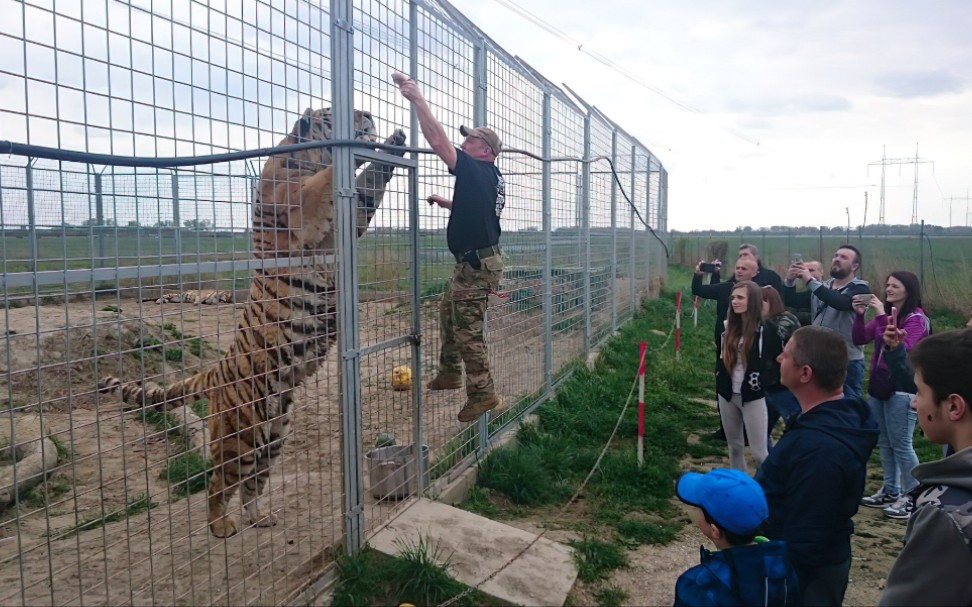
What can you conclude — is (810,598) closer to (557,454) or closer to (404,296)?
(404,296)

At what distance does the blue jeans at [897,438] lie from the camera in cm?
579

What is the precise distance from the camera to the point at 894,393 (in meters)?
5.84

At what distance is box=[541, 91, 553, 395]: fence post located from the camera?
7867mm

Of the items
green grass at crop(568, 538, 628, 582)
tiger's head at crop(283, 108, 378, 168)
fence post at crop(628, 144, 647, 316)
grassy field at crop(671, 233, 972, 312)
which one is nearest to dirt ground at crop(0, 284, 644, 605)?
tiger's head at crop(283, 108, 378, 168)

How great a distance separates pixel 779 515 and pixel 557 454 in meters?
3.62

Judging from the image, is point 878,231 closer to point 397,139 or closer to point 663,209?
point 663,209

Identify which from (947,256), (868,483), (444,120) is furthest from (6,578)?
(947,256)

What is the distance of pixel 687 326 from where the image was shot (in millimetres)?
15828

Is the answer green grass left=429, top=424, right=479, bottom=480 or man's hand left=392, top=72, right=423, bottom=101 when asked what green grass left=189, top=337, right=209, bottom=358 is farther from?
green grass left=429, top=424, right=479, bottom=480

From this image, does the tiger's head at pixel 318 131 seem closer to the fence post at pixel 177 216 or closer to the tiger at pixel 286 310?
the tiger at pixel 286 310

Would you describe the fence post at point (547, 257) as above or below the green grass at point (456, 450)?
above

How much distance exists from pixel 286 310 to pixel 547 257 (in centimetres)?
399

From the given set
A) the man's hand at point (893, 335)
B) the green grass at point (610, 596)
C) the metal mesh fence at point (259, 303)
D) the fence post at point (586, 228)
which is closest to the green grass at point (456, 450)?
the metal mesh fence at point (259, 303)

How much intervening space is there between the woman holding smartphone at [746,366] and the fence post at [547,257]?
2.58 m
